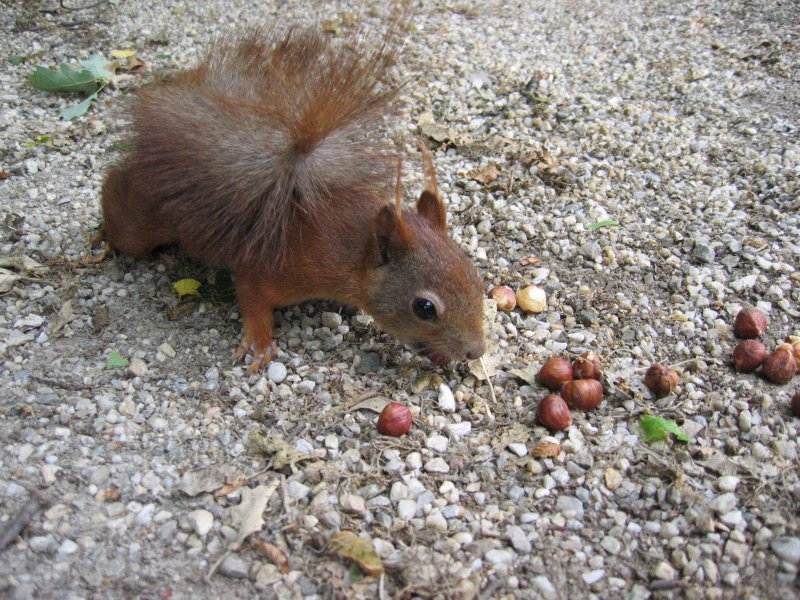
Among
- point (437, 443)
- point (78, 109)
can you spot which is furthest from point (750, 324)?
point (78, 109)

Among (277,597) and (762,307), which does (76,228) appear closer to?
(277,597)

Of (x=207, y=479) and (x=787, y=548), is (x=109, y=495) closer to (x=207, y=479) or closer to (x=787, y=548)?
(x=207, y=479)

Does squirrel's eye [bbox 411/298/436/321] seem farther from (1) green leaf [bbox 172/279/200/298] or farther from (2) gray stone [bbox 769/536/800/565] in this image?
(2) gray stone [bbox 769/536/800/565]

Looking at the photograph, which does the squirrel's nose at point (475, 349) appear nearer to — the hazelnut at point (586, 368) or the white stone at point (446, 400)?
the white stone at point (446, 400)

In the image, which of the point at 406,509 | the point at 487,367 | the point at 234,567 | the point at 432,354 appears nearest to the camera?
the point at 234,567

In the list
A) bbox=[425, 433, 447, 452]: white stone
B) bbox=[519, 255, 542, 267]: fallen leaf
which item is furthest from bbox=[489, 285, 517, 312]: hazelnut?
bbox=[425, 433, 447, 452]: white stone

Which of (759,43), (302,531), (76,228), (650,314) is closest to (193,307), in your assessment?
(76,228)

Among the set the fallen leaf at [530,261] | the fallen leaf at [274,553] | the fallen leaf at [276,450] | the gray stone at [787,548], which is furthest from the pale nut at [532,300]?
the fallen leaf at [274,553]
